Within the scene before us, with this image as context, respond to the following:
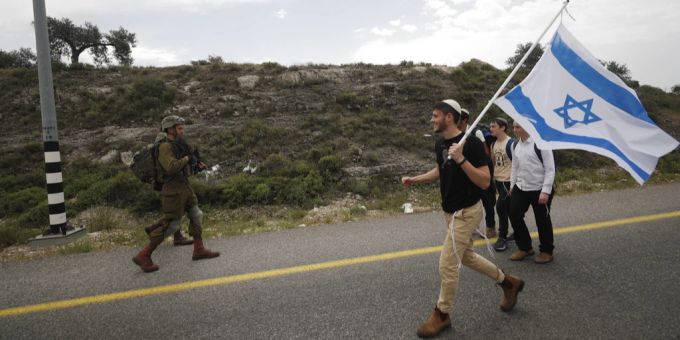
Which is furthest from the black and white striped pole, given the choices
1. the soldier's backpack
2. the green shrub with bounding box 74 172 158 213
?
the soldier's backpack

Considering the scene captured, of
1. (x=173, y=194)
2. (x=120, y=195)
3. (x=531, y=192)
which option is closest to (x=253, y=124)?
(x=120, y=195)

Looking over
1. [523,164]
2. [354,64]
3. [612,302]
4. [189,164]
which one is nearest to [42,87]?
[189,164]

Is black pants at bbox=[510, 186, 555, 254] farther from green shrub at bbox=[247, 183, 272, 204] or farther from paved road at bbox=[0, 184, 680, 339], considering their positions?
green shrub at bbox=[247, 183, 272, 204]

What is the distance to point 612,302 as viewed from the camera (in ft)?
12.2

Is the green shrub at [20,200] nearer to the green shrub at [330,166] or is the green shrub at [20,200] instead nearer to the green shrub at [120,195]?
the green shrub at [120,195]

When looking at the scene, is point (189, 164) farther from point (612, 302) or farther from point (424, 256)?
point (612, 302)

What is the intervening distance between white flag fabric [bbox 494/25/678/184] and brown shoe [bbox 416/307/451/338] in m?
1.84

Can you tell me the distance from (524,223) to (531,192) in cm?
40

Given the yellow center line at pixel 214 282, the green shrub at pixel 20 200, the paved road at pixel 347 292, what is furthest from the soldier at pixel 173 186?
the green shrub at pixel 20 200

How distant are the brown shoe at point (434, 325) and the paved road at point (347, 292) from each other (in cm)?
8

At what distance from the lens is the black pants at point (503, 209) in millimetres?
5504

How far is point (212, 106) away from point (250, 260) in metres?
12.3

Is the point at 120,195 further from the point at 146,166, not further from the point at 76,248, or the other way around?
the point at 146,166

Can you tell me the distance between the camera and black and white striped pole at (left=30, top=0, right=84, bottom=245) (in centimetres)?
670
